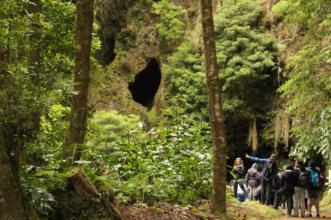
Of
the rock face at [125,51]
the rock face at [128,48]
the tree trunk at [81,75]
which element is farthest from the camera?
the rock face at [125,51]

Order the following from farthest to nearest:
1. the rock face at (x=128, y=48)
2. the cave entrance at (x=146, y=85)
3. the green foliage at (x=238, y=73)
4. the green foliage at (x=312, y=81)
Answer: the cave entrance at (x=146, y=85) < the rock face at (x=128, y=48) < the green foliage at (x=238, y=73) < the green foliage at (x=312, y=81)

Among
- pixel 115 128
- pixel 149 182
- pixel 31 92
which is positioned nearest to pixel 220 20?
pixel 115 128

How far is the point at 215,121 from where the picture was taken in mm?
8516

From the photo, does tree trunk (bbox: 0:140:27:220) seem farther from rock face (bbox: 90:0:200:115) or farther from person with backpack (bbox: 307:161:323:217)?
rock face (bbox: 90:0:200:115)

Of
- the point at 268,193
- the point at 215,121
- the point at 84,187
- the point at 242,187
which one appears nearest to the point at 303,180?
the point at 268,193

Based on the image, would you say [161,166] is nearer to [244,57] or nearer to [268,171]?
[268,171]

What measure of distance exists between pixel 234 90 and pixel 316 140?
7.92m

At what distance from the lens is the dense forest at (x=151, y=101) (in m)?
→ 4.74

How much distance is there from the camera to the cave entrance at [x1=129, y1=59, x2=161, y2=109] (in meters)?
28.6

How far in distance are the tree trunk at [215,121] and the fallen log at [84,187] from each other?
10.7 ft

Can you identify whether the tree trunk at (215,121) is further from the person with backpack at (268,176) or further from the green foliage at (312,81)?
the green foliage at (312,81)

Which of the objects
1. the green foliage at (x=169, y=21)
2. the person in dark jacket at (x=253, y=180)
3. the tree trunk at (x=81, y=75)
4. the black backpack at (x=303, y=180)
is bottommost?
the person in dark jacket at (x=253, y=180)

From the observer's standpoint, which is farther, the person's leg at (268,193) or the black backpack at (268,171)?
the person's leg at (268,193)

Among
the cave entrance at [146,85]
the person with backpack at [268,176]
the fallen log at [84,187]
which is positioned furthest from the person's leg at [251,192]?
the cave entrance at [146,85]
